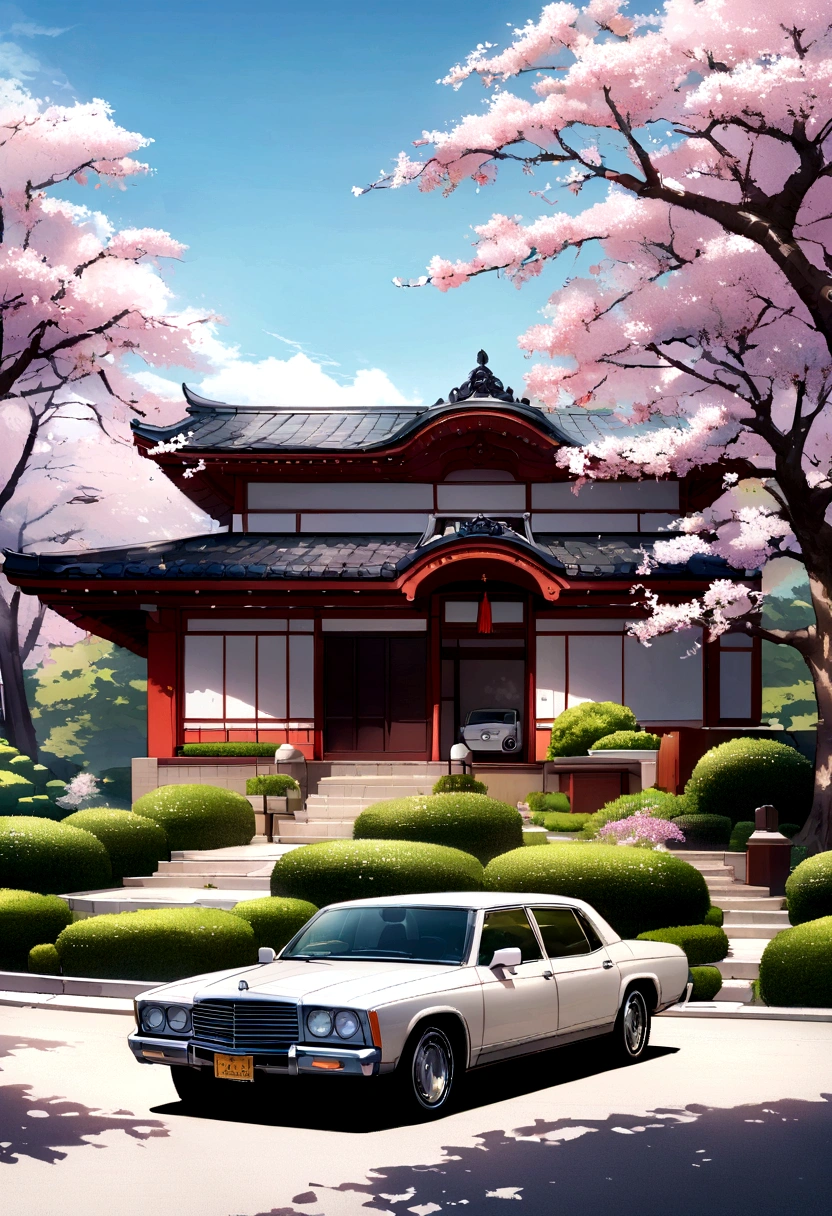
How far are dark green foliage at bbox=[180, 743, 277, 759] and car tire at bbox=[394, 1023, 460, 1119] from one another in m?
18.2

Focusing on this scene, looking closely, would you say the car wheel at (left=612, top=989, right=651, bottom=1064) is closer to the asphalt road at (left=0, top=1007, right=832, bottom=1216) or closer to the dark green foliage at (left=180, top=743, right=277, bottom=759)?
the asphalt road at (left=0, top=1007, right=832, bottom=1216)

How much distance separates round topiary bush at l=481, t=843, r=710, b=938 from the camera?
553 inches

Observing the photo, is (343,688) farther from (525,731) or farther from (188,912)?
(188,912)

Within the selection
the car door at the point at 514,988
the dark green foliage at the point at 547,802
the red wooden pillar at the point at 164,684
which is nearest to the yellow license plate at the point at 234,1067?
the car door at the point at 514,988

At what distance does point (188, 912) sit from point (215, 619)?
583 inches

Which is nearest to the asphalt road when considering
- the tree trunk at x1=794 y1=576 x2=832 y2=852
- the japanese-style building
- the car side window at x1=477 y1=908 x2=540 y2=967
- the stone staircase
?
the car side window at x1=477 y1=908 x2=540 y2=967

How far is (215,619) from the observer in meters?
28.2

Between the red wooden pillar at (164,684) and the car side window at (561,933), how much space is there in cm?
1935

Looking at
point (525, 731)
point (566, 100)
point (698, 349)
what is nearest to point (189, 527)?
point (525, 731)

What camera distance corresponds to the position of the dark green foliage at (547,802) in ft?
77.2

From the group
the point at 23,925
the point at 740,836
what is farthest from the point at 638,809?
the point at 23,925

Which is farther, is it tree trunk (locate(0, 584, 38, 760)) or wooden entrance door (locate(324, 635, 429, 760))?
tree trunk (locate(0, 584, 38, 760))

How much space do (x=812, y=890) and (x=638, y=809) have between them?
18.9ft

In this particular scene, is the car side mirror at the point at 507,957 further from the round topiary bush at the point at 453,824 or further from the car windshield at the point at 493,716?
the car windshield at the point at 493,716
